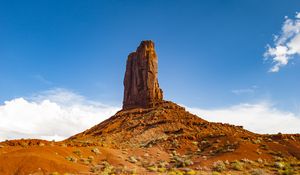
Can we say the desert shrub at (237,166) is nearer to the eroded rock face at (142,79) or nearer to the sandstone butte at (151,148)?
the sandstone butte at (151,148)

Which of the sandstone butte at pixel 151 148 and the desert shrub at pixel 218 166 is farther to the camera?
the desert shrub at pixel 218 166

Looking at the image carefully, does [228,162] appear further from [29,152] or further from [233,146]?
[29,152]

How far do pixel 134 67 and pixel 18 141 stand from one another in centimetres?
5027

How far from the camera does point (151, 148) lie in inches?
1543

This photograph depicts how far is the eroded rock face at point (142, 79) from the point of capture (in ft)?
240

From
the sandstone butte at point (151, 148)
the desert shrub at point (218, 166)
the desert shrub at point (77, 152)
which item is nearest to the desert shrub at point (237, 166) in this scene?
the sandstone butte at point (151, 148)

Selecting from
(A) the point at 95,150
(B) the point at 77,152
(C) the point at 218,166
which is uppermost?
(A) the point at 95,150

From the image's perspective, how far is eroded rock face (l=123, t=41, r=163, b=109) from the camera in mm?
73062

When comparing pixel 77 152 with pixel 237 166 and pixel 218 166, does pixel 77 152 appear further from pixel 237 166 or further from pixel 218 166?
pixel 237 166

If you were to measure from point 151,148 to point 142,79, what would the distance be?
37.8m

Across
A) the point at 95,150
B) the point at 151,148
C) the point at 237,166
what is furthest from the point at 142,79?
the point at 237,166

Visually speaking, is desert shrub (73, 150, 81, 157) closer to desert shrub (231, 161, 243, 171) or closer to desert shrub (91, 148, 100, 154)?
desert shrub (91, 148, 100, 154)

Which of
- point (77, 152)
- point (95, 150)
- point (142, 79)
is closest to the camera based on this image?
point (77, 152)

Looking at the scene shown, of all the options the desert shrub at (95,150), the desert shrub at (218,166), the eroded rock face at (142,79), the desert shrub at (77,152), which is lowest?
the desert shrub at (218,166)
